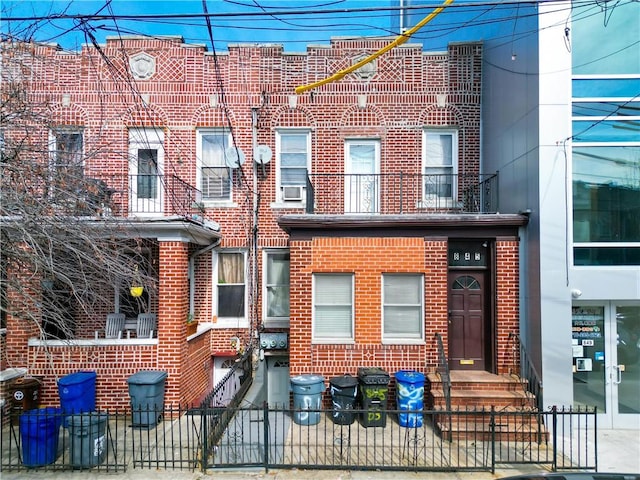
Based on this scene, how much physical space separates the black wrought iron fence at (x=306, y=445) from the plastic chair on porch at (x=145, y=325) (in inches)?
98.7

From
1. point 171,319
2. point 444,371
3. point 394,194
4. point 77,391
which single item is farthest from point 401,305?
point 77,391

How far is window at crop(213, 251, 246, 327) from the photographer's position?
9.88 meters

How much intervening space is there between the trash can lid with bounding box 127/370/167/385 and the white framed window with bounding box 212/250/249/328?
239 cm

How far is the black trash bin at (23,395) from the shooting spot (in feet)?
24.1

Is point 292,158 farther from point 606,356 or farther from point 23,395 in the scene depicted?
point 606,356

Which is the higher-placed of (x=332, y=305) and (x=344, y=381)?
(x=332, y=305)

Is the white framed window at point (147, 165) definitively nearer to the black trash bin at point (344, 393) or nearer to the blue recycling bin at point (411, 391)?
the black trash bin at point (344, 393)

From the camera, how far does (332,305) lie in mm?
8047

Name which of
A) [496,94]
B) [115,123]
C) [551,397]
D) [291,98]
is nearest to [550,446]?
[551,397]

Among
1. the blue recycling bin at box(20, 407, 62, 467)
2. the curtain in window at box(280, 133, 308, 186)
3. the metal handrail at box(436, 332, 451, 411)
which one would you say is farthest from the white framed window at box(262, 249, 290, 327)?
the blue recycling bin at box(20, 407, 62, 467)

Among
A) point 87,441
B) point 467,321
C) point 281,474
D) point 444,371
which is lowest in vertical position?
point 281,474

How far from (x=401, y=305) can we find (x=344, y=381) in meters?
1.94

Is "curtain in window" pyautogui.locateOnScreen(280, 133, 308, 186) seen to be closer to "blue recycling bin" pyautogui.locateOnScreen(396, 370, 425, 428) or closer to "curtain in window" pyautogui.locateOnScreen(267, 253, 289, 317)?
"curtain in window" pyautogui.locateOnScreen(267, 253, 289, 317)

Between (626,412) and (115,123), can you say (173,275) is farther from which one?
(626,412)
